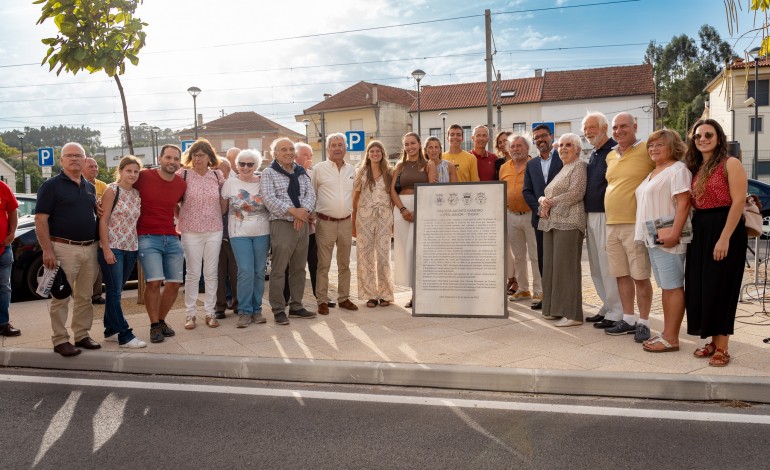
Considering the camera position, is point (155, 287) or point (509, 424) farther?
point (155, 287)

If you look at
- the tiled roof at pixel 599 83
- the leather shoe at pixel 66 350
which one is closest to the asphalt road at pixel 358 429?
the leather shoe at pixel 66 350

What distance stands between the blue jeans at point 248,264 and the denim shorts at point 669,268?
4.08 meters

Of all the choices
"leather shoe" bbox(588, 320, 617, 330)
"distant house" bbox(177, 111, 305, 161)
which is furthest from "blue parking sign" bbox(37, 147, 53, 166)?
"distant house" bbox(177, 111, 305, 161)

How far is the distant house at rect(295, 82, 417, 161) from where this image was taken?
60.2 m

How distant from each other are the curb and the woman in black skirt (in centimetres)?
54

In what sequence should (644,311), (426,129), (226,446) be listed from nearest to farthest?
(226,446), (644,311), (426,129)

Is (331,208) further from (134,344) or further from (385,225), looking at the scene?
(134,344)

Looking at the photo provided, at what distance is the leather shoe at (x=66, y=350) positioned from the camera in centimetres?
588

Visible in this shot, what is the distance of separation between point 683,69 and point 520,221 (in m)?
94.6

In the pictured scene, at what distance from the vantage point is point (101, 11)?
6906mm

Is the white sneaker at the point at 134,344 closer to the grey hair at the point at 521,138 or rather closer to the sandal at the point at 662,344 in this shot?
the sandal at the point at 662,344

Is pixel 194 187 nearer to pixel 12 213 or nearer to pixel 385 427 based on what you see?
pixel 12 213

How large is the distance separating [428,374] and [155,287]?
310cm

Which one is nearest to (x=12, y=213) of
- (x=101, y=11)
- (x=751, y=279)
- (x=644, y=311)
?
(x=101, y=11)
